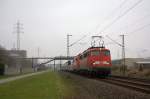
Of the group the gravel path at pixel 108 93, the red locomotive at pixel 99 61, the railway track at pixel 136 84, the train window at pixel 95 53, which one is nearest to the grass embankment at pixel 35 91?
the gravel path at pixel 108 93

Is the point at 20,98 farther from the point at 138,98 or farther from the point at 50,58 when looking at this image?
the point at 50,58

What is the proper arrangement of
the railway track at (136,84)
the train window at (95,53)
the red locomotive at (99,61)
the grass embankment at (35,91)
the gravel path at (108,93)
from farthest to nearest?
1. the train window at (95,53)
2. the red locomotive at (99,61)
3. the railway track at (136,84)
4. the grass embankment at (35,91)
5. the gravel path at (108,93)

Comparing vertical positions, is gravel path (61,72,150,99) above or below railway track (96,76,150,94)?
below

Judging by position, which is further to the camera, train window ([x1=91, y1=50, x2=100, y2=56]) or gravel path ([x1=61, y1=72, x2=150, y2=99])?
train window ([x1=91, y1=50, x2=100, y2=56])

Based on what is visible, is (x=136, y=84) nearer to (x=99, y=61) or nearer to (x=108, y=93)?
(x=108, y=93)

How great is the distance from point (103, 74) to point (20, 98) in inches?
840

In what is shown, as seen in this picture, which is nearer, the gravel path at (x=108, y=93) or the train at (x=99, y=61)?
the gravel path at (x=108, y=93)

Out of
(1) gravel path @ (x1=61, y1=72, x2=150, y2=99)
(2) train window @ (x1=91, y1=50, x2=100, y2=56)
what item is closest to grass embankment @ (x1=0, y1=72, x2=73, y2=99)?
(1) gravel path @ (x1=61, y1=72, x2=150, y2=99)

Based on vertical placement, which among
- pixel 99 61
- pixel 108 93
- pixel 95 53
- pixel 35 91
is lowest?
pixel 35 91

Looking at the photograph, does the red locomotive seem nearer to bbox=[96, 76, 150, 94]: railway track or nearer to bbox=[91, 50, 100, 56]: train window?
bbox=[91, 50, 100, 56]: train window

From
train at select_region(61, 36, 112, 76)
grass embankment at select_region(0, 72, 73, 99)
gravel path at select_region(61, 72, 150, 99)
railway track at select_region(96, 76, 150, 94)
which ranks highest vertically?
train at select_region(61, 36, 112, 76)

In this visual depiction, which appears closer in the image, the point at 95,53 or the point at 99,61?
the point at 99,61

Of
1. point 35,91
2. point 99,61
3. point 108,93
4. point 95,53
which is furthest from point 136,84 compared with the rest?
point 95,53

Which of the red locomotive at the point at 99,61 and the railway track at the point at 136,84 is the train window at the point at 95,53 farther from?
the railway track at the point at 136,84
